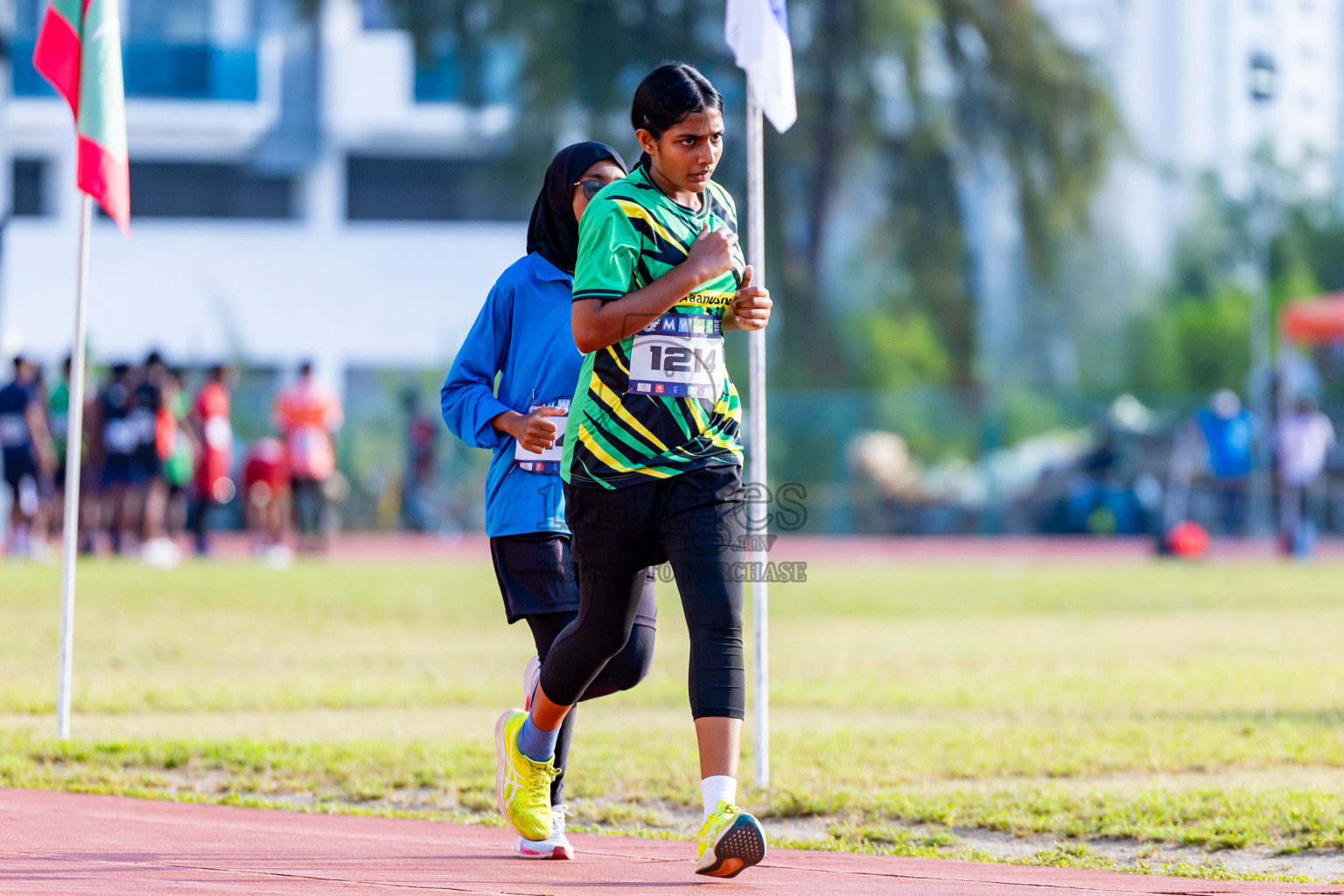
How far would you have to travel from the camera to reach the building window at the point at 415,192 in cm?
4050

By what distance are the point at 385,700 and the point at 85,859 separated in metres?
4.03

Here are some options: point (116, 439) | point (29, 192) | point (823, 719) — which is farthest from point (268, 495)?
point (29, 192)

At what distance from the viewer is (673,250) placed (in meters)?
4.57

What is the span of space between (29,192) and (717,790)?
3824 centimetres

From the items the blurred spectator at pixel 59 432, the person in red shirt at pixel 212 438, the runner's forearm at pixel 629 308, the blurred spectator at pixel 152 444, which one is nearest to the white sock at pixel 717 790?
the runner's forearm at pixel 629 308

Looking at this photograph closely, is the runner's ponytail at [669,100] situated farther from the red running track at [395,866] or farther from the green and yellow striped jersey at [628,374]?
the red running track at [395,866]

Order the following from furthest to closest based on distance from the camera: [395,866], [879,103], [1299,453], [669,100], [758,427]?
[879,103], [1299,453], [758,427], [395,866], [669,100]

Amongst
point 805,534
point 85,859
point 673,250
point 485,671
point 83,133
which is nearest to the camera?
point 673,250

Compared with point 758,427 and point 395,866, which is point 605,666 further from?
point 758,427

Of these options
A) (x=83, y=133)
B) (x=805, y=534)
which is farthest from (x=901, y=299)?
(x=83, y=133)

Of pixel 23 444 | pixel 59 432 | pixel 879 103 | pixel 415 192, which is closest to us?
pixel 23 444

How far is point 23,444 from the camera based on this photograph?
18094 mm

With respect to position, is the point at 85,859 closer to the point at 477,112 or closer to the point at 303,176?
the point at 477,112

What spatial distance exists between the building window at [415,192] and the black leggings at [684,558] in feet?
119
